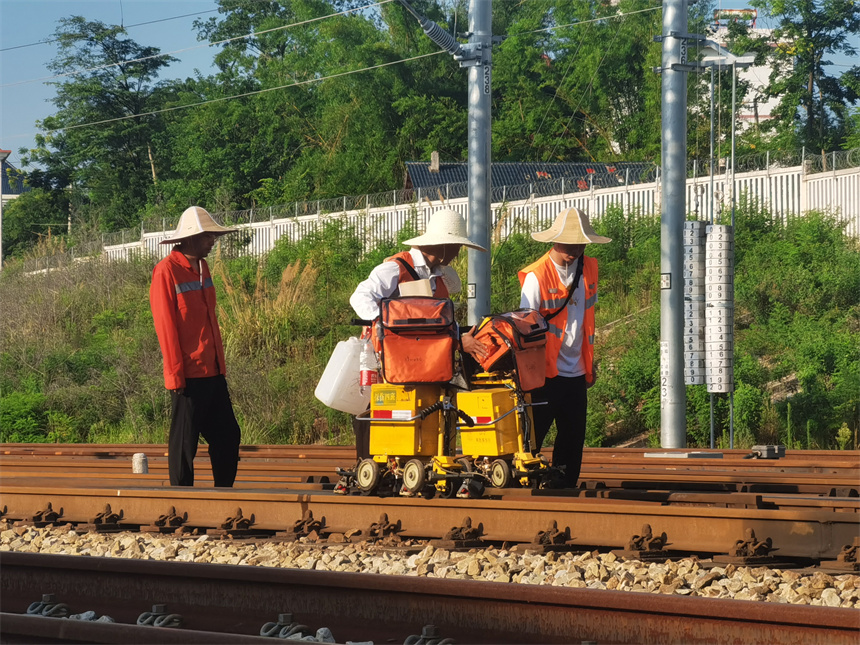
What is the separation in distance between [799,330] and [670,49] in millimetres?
6005

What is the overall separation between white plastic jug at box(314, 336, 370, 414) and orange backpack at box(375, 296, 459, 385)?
0.57m

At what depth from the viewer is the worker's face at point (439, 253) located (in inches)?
297

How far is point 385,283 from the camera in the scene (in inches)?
294

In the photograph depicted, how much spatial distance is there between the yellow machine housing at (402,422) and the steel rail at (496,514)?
37 cm

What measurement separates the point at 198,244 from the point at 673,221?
6.64m

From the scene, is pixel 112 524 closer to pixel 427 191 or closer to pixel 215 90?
pixel 427 191

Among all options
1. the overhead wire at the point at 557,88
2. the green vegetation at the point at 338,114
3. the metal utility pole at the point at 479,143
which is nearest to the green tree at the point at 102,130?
the green vegetation at the point at 338,114

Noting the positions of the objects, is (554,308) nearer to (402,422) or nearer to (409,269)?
(409,269)

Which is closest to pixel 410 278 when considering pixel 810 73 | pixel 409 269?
pixel 409 269

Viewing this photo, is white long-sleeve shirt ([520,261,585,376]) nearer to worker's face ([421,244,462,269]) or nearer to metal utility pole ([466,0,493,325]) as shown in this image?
worker's face ([421,244,462,269])

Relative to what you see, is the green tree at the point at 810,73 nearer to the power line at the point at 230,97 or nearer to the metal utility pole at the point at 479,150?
the power line at the point at 230,97

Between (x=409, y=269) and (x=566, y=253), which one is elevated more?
(x=566, y=253)

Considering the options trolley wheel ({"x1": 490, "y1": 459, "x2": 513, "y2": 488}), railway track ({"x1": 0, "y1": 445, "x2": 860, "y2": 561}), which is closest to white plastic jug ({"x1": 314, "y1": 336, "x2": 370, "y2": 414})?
railway track ({"x1": 0, "y1": 445, "x2": 860, "y2": 561})

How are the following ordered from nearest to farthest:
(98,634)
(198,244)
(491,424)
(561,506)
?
(98,634) < (561,506) < (491,424) < (198,244)
